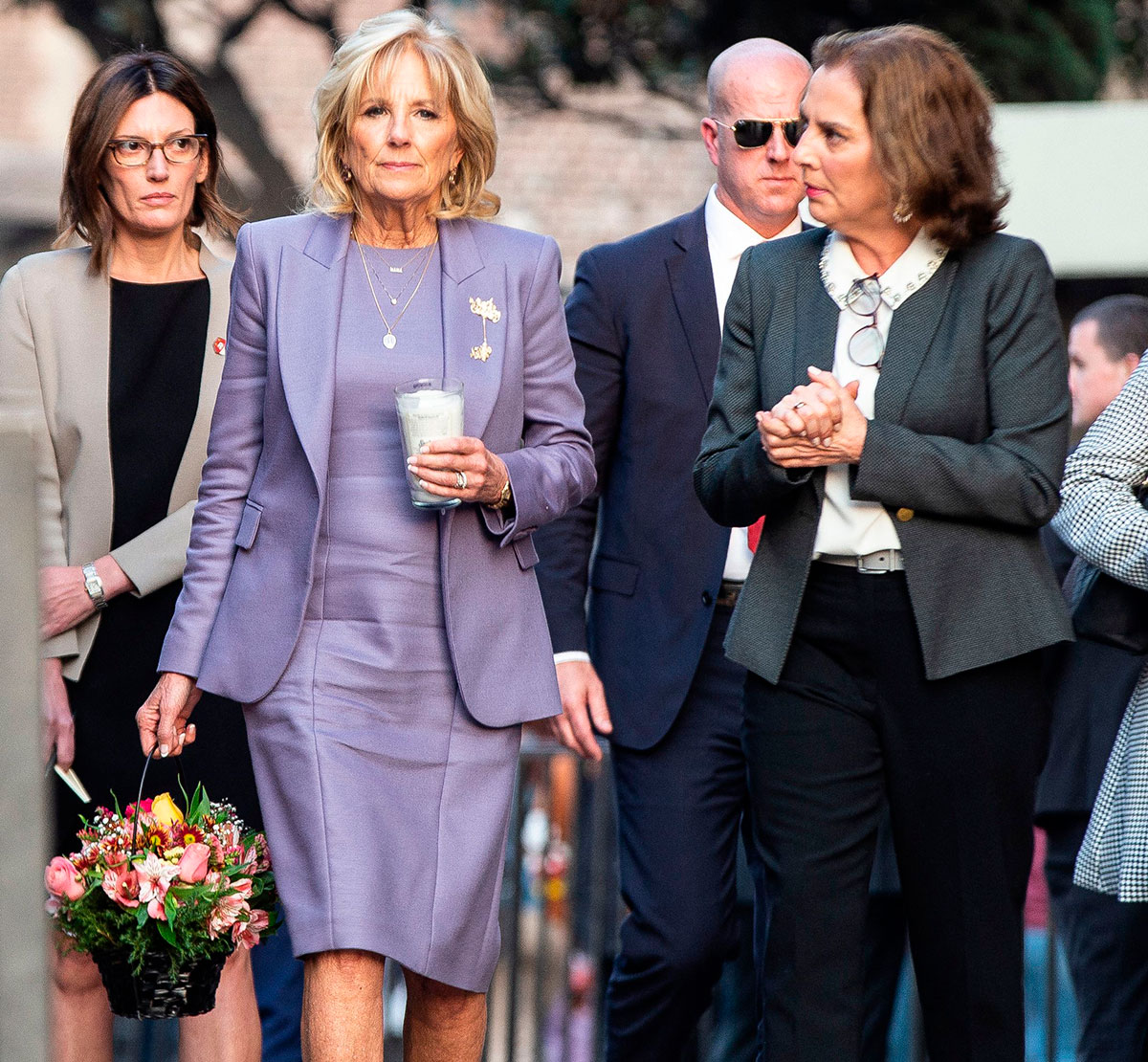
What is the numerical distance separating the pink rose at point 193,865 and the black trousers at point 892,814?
1.07 m

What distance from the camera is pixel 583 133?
51.9ft

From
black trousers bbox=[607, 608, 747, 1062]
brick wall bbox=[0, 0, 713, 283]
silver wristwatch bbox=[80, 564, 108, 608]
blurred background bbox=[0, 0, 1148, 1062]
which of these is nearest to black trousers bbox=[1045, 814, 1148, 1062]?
blurred background bbox=[0, 0, 1148, 1062]

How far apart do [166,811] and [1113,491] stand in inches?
77.5

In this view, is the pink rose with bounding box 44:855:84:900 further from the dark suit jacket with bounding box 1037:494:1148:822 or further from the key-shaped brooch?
the dark suit jacket with bounding box 1037:494:1148:822

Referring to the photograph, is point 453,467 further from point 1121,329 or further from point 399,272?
point 1121,329

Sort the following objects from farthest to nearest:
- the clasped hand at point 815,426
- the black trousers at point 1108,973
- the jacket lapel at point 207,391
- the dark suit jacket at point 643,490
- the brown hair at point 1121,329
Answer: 1. the brown hair at point 1121,329
2. the black trousers at point 1108,973
3. the dark suit jacket at point 643,490
4. the jacket lapel at point 207,391
5. the clasped hand at point 815,426

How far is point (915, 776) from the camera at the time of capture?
3539 mm

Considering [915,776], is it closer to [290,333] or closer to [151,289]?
[290,333]

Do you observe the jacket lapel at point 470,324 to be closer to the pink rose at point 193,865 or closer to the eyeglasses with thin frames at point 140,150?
the eyeglasses with thin frames at point 140,150

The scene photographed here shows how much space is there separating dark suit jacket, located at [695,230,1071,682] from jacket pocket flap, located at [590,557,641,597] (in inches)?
37.2

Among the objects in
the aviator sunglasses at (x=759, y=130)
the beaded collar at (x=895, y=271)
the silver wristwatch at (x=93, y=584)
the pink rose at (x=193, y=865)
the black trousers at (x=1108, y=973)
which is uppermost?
the aviator sunglasses at (x=759, y=130)

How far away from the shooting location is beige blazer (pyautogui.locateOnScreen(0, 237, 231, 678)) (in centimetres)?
439

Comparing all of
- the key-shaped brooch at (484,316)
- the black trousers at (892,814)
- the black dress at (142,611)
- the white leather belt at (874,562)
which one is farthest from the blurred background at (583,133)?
the key-shaped brooch at (484,316)

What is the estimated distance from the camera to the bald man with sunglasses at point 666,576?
177 inches
